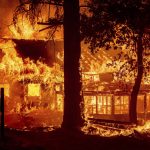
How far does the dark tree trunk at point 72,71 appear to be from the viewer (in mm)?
13727

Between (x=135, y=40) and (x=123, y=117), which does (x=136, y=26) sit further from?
(x=123, y=117)

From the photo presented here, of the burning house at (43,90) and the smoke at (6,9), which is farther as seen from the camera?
the smoke at (6,9)

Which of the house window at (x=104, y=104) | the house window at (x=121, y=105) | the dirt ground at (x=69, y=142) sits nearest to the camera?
the dirt ground at (x=69, y=142)

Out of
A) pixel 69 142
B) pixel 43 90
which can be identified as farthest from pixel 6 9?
pixel 69 142

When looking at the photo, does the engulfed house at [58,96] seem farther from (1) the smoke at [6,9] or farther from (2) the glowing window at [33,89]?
(1) the smoke at [6,9]

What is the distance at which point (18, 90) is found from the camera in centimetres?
3075

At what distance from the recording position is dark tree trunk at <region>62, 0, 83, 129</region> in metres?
13.7

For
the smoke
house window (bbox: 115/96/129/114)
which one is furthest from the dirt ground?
the smoke

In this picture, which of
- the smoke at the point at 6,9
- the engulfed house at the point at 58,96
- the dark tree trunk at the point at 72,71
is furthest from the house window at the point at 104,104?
the smoke at the point at 6,9

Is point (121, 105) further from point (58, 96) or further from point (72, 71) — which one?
point (72, 71)

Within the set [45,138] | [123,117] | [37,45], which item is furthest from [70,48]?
[37,45]

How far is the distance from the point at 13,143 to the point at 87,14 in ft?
28.1

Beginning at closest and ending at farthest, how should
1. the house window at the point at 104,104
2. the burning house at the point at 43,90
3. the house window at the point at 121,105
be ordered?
the burning house at the point at 43,90
the house window at the point at 104,104
the house window at the point at 121,105

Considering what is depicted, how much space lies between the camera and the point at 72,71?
13750 millimetres
